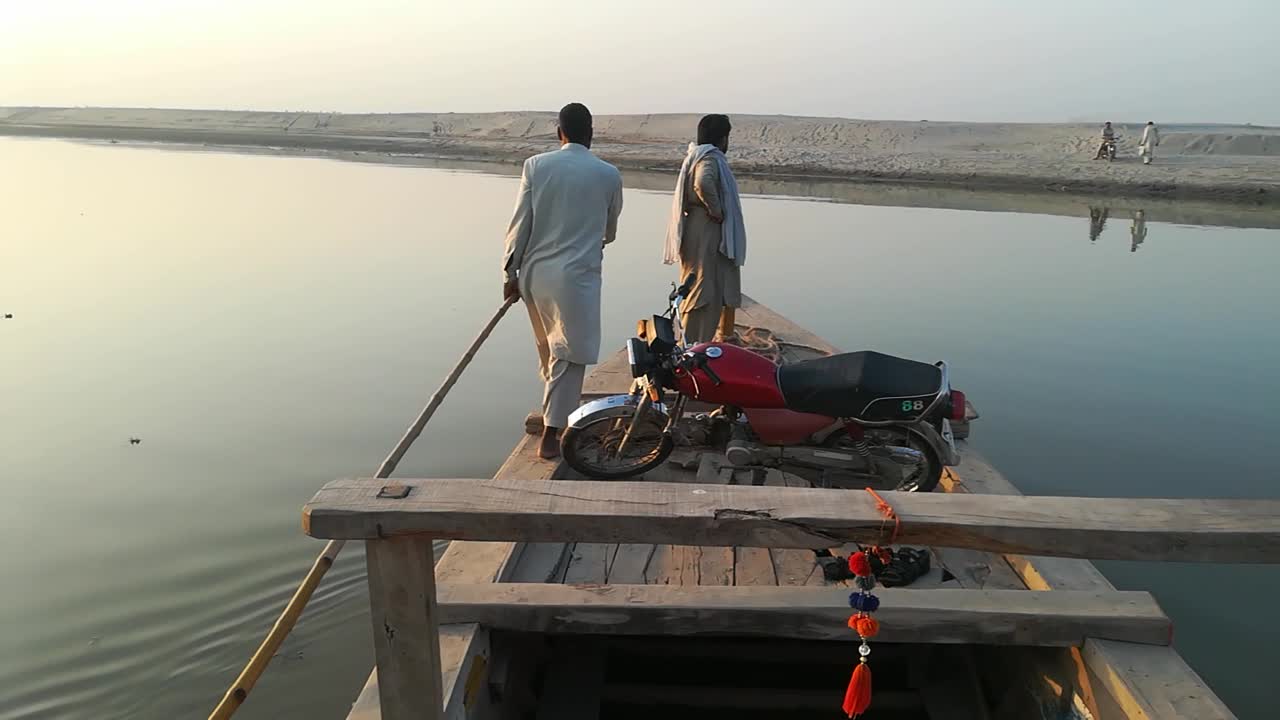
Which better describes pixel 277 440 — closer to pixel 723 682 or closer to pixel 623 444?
pixel 623 444

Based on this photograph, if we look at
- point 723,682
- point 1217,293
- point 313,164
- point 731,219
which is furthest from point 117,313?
point 313,164

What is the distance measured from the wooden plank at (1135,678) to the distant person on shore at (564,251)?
2208 millimetres

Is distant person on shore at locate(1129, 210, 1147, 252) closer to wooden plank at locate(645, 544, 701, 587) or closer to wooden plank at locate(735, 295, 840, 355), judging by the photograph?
wooden plank at locate(735, 295, 840, 355)

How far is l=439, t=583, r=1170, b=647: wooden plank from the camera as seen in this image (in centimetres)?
231

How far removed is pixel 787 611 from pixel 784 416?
4.46 ft

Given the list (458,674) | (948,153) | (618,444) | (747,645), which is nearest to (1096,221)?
(618,444)

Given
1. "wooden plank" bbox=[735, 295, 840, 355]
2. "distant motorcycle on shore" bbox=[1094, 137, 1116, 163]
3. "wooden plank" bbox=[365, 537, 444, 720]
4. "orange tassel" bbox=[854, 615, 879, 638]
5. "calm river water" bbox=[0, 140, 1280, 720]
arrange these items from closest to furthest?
1. "wooden plank" bbox=[365, 537, 444, 720]
2. "orange tassel" bbox=[854, 615, 879, 638]
3. "calm river water" bbox=[0, 140, 1280, 720]
4. "wooden plank" bbox=[735, 295, 840, 355]
5. "distant motorcycle on shore" bbox=[1094, 137, 1116, 163]

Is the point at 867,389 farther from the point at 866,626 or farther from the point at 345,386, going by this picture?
the point at 345,386

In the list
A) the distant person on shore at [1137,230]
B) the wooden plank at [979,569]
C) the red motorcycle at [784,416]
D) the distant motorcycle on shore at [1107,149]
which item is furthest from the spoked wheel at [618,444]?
the distant motorcycle on shore at [1107,149]

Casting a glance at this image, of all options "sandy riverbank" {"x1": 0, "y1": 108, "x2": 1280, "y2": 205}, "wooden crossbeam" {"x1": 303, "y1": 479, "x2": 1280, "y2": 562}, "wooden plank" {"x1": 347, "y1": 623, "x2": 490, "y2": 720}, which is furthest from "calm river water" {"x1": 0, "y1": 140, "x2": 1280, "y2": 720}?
"sandy riverbank" {"x1": 0, "y1": 108, "x2": 1280, "y2": 205}

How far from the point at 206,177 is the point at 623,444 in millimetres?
22759

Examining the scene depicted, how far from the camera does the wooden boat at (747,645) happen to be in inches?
83.9

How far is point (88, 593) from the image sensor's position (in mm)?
3717

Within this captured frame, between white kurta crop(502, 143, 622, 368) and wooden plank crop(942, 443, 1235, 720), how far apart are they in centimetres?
218
